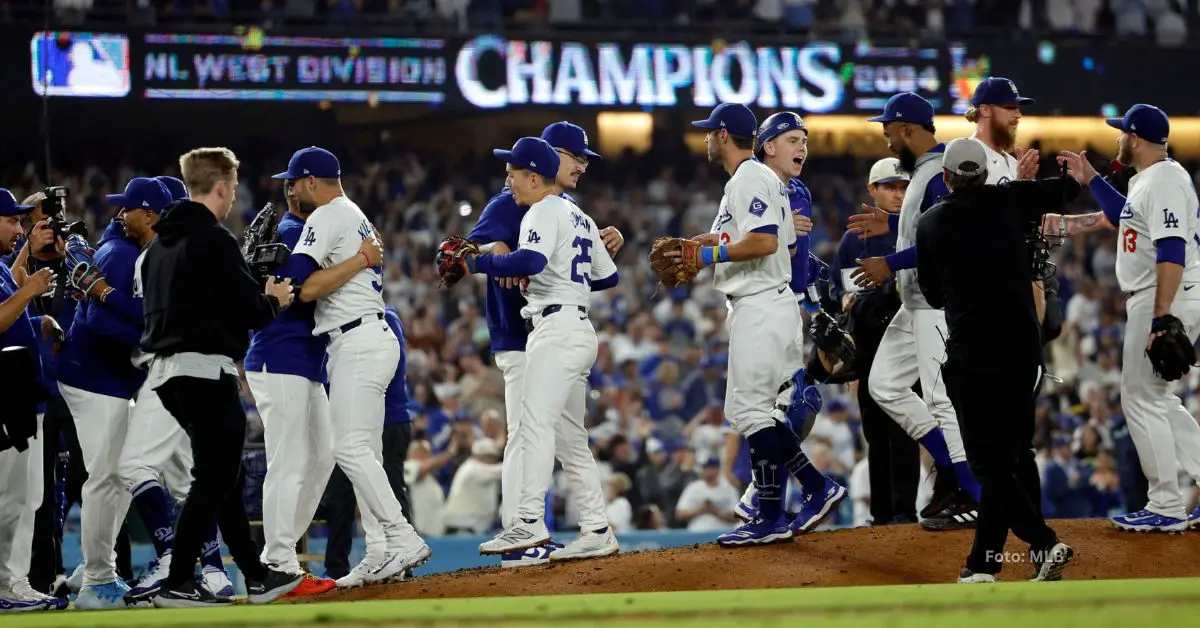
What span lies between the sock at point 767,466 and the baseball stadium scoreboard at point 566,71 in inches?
414

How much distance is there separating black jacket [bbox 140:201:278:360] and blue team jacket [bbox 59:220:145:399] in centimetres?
97

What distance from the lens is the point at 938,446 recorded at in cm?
673

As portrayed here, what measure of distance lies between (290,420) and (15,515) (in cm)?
146

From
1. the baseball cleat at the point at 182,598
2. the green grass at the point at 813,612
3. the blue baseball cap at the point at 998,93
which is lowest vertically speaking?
the baseball cleat at the point at 182,598

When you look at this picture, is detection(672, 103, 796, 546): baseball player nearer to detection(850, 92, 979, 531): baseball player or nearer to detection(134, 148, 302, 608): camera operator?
detection(850, 92, 979, 531): baseball player

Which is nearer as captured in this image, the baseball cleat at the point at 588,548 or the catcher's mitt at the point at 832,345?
the baseball cleat at the point at 588,548

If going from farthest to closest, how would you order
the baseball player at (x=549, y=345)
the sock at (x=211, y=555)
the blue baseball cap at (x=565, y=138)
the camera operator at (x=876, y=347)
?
the camera operator at (x=876, y=347)
the blue baseball cap at (x=565, y=138)
the baseball player at (x=549, y=345)
the sock at (x=211, y=555)

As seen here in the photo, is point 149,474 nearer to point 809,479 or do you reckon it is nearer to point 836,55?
point 809,479

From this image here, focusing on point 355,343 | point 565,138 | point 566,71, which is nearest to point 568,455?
point 355,343

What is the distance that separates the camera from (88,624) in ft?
11.8

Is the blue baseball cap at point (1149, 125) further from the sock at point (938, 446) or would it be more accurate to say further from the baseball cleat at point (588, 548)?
the baseball cleat at point (588, 548)

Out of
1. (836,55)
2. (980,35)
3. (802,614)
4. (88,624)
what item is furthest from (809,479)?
(980,35)

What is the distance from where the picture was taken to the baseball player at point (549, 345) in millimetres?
6352

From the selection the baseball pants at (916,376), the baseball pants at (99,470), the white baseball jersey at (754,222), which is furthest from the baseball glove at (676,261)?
the baseball pants at (99,470)
